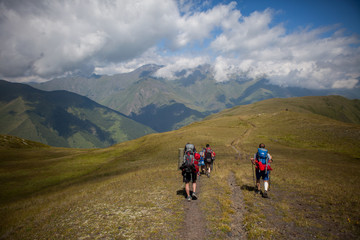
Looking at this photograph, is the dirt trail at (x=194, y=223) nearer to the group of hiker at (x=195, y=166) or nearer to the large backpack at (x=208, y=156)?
the group of hiker at (x=195, y=166)

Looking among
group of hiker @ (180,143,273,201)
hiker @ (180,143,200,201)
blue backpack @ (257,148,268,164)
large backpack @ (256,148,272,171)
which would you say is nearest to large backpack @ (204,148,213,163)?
group of hiker @ (180,143,273,201)

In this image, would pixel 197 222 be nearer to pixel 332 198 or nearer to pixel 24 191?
pixel 332 198

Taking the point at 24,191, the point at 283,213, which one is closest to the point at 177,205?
the point at 283,213

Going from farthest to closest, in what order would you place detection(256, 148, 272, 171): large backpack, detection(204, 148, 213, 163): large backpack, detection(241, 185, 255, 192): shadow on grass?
detection(204, 148, 213, 163): large backpack → detection(241, 185, 255, 192): shadow on grass → detection(256, 148, 272, 171): large backpack

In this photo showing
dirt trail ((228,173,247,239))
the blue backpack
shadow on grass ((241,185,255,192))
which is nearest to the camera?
dirt trail ((228,173,247,239))

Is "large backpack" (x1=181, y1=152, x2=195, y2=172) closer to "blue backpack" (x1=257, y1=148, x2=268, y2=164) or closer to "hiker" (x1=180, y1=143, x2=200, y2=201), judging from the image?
"hiker" (x1=180, y1=143, x2=200, y2=201)

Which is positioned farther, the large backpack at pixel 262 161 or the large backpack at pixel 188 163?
the large backpack at pixel 262 161

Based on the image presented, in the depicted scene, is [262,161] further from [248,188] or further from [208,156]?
[208,156]

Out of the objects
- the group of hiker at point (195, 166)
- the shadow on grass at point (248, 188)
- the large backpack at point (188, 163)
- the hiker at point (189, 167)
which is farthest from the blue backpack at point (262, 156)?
the large backpack at point (188, 163)

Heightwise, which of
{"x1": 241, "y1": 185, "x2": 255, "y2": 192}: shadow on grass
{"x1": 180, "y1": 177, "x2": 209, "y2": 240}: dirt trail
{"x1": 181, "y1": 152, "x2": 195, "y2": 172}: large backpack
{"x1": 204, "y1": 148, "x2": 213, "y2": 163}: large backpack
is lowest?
{"x1": 241, "y1": 185, "x2": 255, "y2": 192}: shadow on grass

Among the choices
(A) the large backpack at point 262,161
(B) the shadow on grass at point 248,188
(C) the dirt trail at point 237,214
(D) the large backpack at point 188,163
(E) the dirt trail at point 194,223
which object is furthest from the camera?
(B) the shadow on grass at point 248,188

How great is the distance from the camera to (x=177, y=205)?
1324 cm

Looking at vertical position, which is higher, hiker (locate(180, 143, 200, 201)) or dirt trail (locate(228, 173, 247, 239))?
hiker (locate(180, 143, 200, 201))

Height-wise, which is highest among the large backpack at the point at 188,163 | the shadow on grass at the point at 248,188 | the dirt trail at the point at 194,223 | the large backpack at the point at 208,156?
Answer: the large backpack at the point at 188,163
